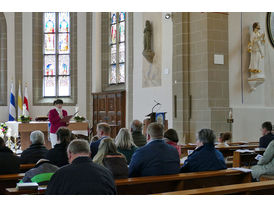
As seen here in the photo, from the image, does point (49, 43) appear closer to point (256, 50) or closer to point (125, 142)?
point (256, 50)

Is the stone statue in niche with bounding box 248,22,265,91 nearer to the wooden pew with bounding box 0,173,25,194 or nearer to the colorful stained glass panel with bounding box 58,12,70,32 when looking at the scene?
the wooden pew with bounding box 0,173,25,194

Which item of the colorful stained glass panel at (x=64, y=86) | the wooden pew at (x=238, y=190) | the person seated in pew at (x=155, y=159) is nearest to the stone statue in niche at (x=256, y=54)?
the person seated in pew at (x=155, y=159)

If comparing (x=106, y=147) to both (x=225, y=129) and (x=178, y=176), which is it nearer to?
(x=178, y=176)

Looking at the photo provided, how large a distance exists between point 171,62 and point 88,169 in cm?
909

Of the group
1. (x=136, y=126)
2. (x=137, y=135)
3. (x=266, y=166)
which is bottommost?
(x=266, y=166)

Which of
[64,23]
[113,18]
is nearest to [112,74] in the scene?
[113,18]

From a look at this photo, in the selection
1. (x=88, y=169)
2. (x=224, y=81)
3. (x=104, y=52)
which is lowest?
(x=88, y=169)

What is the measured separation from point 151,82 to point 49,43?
5.78 m

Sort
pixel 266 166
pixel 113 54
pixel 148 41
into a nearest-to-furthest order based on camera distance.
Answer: pixel 266 166 → pixel 148 41 → pixel 113 54

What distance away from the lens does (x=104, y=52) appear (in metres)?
16.2

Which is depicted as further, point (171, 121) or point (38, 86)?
point (38, 86)

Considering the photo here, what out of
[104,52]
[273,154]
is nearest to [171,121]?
[104,52]

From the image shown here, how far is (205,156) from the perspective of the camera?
5148 mm

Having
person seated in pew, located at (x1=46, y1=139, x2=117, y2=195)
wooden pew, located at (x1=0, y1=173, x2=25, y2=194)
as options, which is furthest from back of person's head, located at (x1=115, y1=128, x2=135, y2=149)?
person seated in pew, located at (x1=46, y1=139, x2=117, y2=195)
